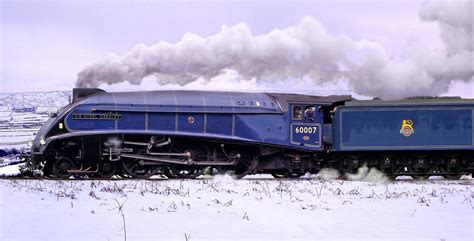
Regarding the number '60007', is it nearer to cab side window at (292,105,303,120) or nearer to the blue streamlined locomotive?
the blue streamlined locomotive

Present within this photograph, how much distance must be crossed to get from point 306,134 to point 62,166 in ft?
24.1

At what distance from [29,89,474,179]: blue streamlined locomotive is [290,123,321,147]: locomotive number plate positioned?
0.10 feet

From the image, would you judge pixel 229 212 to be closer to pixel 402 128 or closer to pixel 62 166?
pixel 62 166

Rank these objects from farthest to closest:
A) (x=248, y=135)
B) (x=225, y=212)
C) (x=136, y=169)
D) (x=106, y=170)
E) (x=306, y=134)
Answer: (x=306, y=134), (x=248, y=135), (x=136, y=169), (x=106, y=170), (x=225, y=212)

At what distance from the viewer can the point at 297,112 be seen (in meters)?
18.7

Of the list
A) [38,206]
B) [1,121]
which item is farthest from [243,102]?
[1,121]

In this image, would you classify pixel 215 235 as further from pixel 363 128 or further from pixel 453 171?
pixel 453 171

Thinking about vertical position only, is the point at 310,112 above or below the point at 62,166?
above

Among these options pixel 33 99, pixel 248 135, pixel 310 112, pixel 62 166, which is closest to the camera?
pixel 62 166

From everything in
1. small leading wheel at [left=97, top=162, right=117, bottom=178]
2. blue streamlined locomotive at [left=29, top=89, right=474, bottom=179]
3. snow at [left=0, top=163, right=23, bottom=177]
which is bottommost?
snow at [left=0, top=163, right=23, bottom=177]

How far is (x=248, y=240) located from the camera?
28.1ft

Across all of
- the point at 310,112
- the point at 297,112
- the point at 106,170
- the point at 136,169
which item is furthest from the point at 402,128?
the point at 106,170

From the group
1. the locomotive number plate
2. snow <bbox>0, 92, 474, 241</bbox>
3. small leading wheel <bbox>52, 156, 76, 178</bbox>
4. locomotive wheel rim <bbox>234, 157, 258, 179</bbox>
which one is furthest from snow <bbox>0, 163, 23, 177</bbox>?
the locomotive number plate

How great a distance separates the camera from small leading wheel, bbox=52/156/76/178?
1642 centimetres
